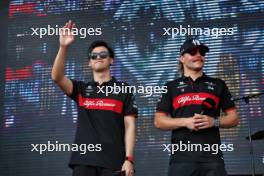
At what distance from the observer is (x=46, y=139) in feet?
13.0

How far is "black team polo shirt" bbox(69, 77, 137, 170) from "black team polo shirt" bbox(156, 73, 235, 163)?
0.65 feet

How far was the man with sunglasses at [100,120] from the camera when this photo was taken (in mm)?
2170

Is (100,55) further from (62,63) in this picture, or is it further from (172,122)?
(172,122)

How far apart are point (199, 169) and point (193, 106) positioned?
0.98 ft

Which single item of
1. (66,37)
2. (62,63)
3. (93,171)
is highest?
(66,37)

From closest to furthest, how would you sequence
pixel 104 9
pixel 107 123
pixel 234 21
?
pixel 107 123 → pixel 234 21 → pixel 104 9

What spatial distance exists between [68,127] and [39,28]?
3.27ft

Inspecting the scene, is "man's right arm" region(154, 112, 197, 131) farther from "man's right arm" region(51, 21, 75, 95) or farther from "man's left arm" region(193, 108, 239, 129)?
"man's right arm" region(51, 21, 75, 95)

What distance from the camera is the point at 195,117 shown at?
6.97ft

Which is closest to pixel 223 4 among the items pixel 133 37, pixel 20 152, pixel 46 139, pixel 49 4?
pixel 133 37

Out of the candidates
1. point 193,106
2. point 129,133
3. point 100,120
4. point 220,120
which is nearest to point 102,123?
point 100,120

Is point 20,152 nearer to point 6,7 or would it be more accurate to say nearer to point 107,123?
point 6,7

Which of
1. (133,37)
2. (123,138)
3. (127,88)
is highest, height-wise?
(133,37)

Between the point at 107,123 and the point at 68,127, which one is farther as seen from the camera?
the point at 68,127
